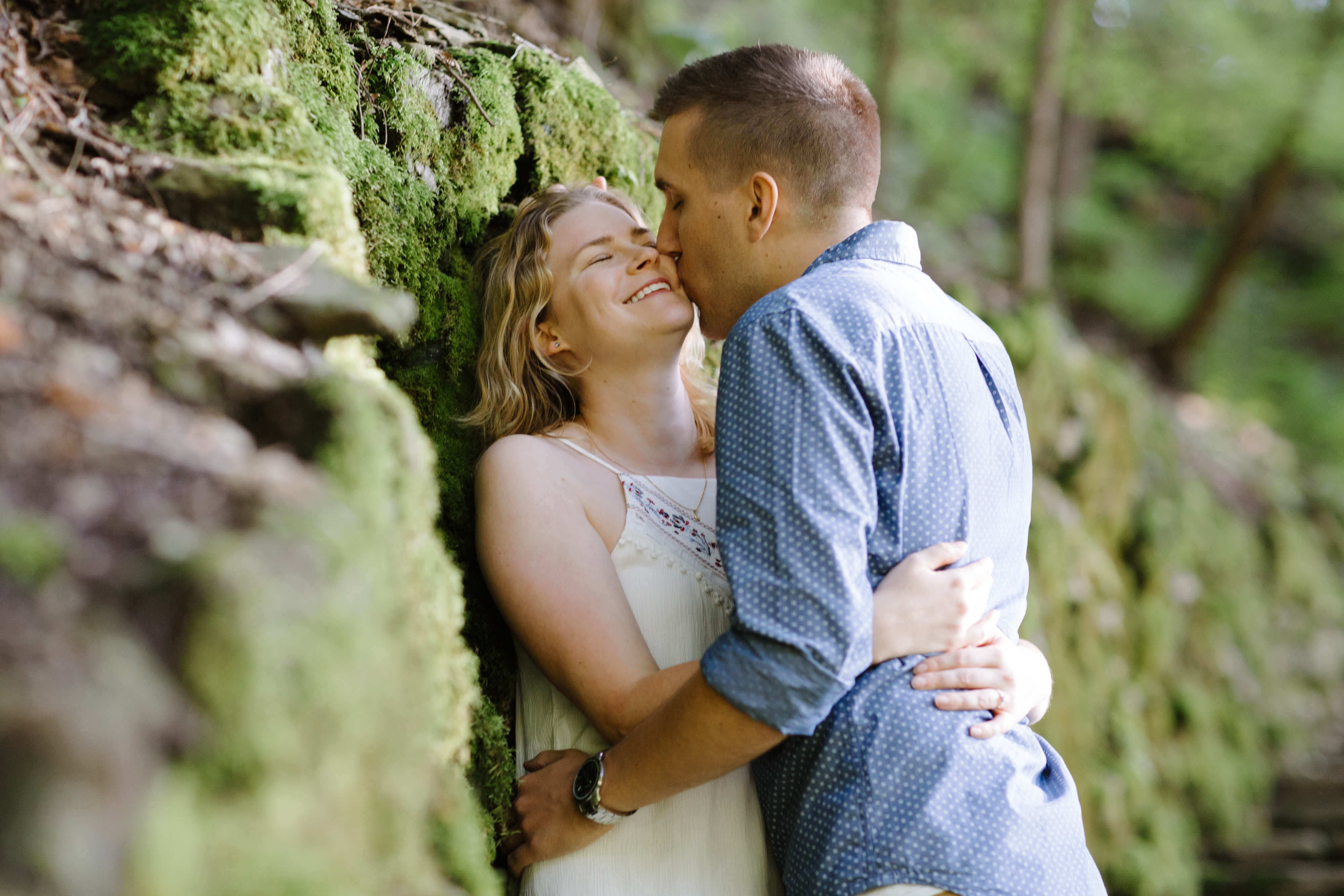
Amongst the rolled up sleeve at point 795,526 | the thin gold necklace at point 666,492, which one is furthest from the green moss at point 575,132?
the rolled up sleeve at point 795,526

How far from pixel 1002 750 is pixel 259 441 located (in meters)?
1.37

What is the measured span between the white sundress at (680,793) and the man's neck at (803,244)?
62 cm

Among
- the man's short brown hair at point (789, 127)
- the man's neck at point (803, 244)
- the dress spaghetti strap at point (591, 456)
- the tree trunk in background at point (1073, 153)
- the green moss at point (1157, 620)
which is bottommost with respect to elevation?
the green moss at point (1157, 620)

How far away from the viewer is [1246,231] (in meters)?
11.3

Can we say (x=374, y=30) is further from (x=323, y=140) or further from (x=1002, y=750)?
(x=1002, y=750)

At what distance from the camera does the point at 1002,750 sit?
5.56 feet

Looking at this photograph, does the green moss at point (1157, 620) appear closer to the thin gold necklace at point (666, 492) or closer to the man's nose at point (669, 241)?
the thin gold necklace at point (666, 492)

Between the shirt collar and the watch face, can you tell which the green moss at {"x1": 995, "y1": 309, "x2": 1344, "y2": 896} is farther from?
the watch face

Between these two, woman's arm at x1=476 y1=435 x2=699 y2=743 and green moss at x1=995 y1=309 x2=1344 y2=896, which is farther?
green moss at x1=995 y1=309 x2=1344 y2=896

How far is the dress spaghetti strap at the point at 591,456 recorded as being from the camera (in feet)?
7.48

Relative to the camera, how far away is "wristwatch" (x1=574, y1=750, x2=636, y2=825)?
183cm

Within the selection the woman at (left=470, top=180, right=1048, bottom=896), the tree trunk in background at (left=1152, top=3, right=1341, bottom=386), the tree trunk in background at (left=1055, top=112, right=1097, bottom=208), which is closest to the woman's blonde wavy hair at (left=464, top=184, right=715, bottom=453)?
the woman at (left=470, top=180, right=1048, bottom=896)

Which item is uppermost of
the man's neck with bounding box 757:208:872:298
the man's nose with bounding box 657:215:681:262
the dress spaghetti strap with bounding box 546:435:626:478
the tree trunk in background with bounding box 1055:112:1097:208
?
the man's neck with bounding box 757:208:872:298

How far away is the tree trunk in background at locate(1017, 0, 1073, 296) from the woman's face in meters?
5.82
